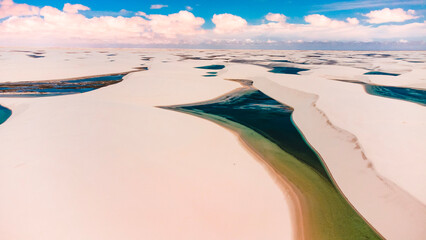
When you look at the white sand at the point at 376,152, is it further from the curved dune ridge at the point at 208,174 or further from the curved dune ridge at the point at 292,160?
the curved dune ridge at the point at 292,160

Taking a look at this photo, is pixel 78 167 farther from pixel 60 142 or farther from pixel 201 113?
pixel 201 113

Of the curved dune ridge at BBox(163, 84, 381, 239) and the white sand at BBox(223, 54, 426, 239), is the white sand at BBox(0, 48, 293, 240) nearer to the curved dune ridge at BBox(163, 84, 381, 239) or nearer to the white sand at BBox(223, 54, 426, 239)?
the curved dune ridge at BBox(163, 84, 381, 239)

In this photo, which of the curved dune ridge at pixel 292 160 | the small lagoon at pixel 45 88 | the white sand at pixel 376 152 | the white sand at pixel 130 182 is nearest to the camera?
the white sand at pixel 130 182

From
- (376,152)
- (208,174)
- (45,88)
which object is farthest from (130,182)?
(45,88)

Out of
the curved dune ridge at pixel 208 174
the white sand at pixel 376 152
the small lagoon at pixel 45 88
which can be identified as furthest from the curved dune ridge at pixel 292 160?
the small lagoon at pixel 45 88

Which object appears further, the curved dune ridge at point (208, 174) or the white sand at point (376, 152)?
the white sand at point (376, 152)

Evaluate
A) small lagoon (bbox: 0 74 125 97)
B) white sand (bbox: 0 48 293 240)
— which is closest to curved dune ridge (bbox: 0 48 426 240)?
white sand (bbox: 0 48 293 240)

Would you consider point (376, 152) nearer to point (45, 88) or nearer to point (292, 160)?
point (292, 160)

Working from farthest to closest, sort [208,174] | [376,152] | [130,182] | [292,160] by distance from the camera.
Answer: [292,160] → [376,152] → [208,174] → [130,182]

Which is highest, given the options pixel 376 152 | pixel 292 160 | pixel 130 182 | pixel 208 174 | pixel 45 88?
pixel 45 88

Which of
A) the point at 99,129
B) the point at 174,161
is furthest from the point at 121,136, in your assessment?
the point at 174,161

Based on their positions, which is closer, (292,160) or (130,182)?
(130,182)

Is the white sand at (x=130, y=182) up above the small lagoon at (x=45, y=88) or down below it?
below
